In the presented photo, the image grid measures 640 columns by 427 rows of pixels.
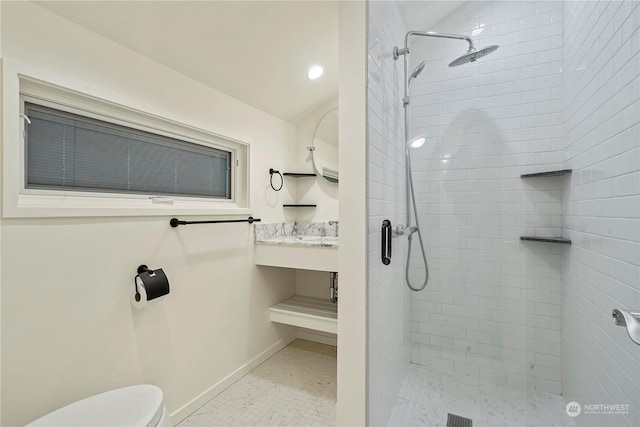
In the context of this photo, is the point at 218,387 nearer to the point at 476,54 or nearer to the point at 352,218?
the point at 352,218

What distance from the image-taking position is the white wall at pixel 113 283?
1.07 m

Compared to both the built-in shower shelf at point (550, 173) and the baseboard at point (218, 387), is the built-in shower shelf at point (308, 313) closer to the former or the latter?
the baseboard at point (218, 387)

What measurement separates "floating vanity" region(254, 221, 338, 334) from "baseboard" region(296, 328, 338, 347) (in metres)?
0.35

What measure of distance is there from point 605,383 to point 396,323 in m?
0.96

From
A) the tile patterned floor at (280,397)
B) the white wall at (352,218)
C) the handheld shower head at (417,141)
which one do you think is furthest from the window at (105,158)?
the handheld shower head at (417,141)

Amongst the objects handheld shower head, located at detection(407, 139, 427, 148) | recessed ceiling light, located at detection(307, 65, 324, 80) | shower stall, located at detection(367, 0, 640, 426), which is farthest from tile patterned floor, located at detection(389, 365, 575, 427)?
recessed ceiling light, located at detection(307, 65, 324, 80)

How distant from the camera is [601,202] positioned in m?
1.25

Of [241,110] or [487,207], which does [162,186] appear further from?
[487,207]

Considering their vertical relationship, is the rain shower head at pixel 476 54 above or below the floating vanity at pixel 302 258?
above

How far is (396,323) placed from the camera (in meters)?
1.84

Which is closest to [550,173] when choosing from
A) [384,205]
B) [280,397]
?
[384,205]

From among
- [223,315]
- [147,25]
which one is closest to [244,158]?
[147,25]

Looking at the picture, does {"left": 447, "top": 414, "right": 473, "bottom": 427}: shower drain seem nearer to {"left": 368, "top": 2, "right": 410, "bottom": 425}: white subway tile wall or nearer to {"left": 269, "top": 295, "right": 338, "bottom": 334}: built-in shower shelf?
{"left": 368, "top": 2, "right": 410, "bottom": 425}: white subway tile wall

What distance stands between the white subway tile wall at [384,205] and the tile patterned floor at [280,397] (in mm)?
456
